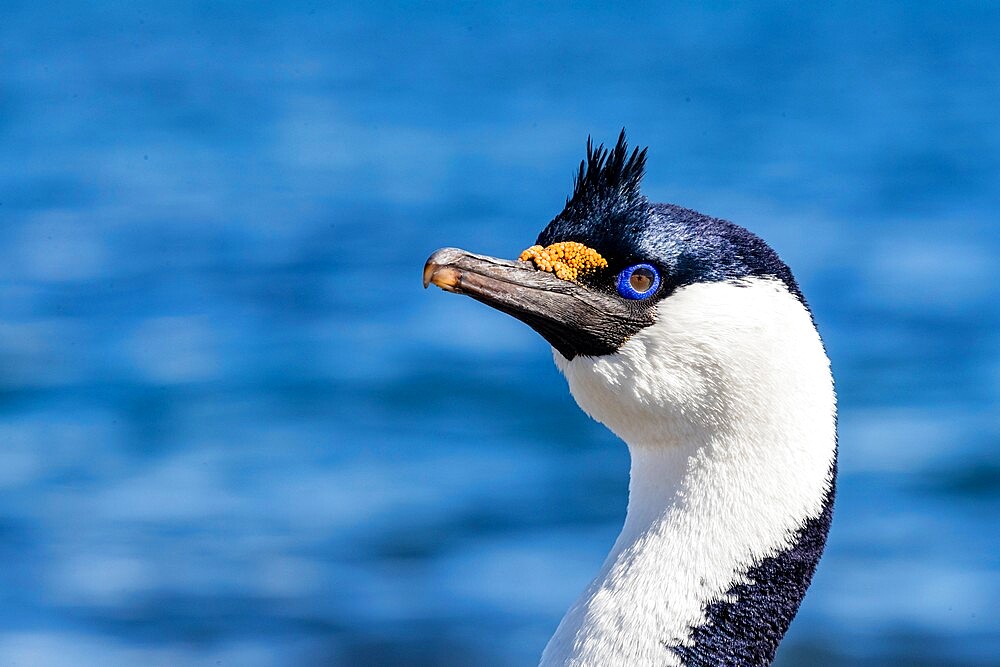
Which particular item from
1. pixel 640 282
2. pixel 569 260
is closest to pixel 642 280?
pixel 640 282

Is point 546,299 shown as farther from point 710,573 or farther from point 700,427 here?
point 710,573

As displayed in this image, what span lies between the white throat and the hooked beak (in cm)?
7

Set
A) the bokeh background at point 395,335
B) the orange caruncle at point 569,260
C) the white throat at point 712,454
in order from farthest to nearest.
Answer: the bokeh background at point 395,335, the orange caruncle at point 569,260, the white throat at point 712,454

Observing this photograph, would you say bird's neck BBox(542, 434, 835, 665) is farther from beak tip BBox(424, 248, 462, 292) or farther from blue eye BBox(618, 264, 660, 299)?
beak tip BBox(424, 248, 462, 292)

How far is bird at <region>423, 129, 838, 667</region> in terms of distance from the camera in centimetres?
384

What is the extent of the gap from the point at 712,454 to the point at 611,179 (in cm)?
77

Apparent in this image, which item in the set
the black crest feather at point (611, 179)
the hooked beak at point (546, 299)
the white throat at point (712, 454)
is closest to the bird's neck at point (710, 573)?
the white throat at point (712, 454)

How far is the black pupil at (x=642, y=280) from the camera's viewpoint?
399cm

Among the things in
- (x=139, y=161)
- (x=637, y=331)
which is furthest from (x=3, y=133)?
(x=637, y=331)

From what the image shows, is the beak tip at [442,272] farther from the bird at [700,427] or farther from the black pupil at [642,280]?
the black pupil at [642,280]

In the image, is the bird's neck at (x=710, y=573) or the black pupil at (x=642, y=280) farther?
the black pupil at (x=642, y=280)

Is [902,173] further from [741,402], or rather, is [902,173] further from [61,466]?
[741,402]

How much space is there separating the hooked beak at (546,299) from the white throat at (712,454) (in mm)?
73

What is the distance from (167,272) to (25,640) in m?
6.76
